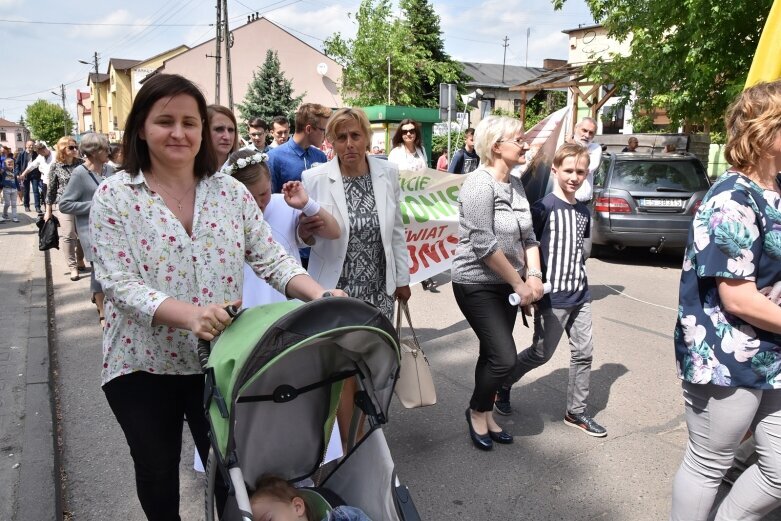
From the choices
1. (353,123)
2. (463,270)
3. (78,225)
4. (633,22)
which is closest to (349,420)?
(463,270)

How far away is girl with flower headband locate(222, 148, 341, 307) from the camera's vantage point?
3.20m

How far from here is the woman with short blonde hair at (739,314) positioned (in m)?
2.19

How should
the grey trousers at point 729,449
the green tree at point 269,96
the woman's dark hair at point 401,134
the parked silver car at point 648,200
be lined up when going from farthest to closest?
the green tree at point 269,96 < the parked silver car at point 648,200 < the woman's dark hair at point 401,134 < the grey trousers at point 729,449

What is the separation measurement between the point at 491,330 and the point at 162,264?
6.76 ft

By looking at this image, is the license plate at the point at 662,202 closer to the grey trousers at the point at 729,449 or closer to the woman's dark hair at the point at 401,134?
the woman's dark hair at the point at 401,134

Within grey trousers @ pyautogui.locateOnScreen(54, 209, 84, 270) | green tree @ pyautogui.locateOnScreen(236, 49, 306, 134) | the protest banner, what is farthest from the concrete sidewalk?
green tree @ pyautogui.locateOnScreen(236, 49, 306, 134)

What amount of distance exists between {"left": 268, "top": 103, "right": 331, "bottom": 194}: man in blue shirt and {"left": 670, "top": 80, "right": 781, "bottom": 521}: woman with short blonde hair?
3.41 m

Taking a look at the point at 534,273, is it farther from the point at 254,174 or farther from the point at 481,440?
the point at 254,174

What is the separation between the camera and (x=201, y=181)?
7.49 feet

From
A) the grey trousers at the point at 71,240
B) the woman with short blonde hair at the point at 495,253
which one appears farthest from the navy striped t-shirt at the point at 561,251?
the grey trousers at the point at 71,240

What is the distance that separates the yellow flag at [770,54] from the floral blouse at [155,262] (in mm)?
2812

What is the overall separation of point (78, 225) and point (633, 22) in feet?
35.5

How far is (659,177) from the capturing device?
392 inches

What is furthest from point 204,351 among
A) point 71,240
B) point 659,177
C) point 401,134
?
point 659,177
